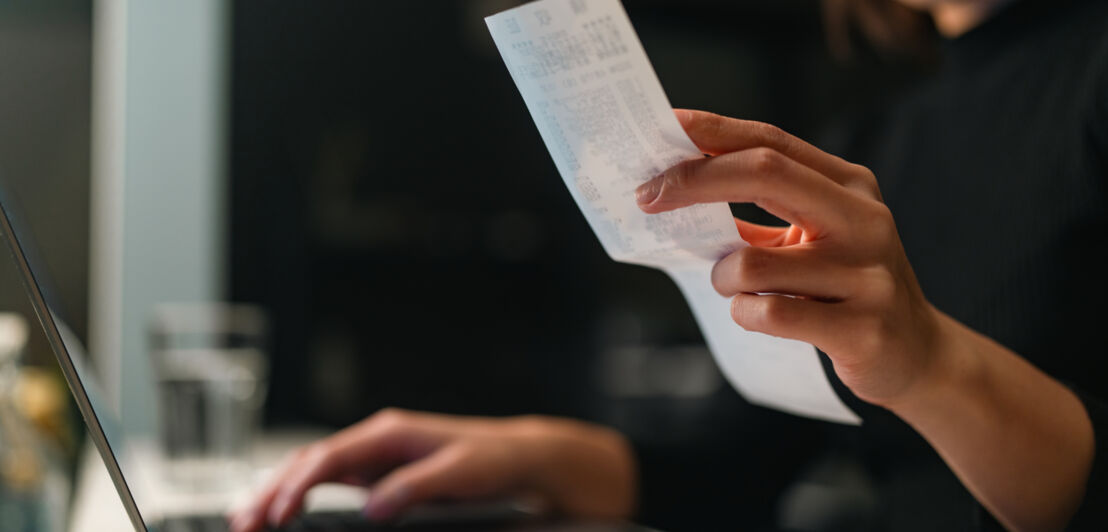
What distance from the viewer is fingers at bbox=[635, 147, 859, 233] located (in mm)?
328

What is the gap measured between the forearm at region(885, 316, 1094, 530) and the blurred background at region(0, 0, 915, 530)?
1338mm

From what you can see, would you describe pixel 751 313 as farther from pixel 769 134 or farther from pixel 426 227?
pixel 426 227

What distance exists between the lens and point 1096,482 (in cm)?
45

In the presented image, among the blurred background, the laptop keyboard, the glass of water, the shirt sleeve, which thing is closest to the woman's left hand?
the shirt sleeve

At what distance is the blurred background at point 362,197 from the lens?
1.72m

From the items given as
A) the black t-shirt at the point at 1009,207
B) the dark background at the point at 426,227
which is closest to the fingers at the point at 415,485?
the black t-shirt at the point at 1009,207

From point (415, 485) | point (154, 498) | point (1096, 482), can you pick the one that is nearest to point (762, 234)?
point (1096, 482)

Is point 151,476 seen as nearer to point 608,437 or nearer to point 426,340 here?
point 608,437

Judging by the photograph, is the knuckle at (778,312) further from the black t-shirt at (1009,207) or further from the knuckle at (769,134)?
the black t-shirt at (1009,207)

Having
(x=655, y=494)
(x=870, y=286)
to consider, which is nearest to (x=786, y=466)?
(x=655, y=494)

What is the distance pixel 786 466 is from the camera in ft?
3.22

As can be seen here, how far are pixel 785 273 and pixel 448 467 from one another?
0.42 m

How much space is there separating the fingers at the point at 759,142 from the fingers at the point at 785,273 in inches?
1.4

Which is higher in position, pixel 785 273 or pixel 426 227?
pixel 785 273
